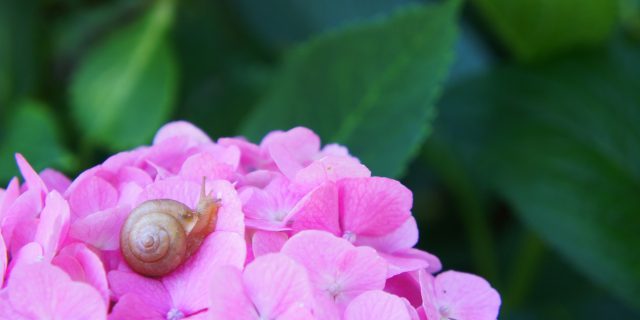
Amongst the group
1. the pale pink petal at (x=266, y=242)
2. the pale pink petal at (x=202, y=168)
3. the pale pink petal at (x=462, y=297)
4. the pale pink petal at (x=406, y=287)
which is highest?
the pale pink petal at (x=202, y=168)

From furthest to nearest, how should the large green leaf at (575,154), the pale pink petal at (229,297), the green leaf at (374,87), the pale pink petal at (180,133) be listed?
1. the large green leaf at (575,154)
2. the green leaf at (374,87)
3. the pale pink petal at (180,133)
4. the pale pink petal at (229,297)

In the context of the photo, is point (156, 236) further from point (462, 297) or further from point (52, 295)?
point (462, 297)

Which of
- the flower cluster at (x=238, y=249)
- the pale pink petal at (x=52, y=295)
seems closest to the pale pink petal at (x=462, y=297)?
the flower cluster at (x=238, y=249)

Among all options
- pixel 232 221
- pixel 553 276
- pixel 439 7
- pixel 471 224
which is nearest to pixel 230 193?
pixel 232 221

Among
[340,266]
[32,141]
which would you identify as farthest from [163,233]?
[32,141]

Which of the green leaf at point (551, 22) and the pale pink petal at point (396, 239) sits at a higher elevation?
the green leaf at point (551, 22)

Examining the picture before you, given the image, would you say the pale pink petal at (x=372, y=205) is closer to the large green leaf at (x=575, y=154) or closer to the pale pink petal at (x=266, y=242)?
the pale pink petal at (x=266, y=242)

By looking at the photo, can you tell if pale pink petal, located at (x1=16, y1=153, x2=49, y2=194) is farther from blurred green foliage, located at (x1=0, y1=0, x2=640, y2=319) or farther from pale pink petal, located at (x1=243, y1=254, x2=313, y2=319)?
blurred green foliage, located at (x1=0, y1=0, x2=640, y2=319)
